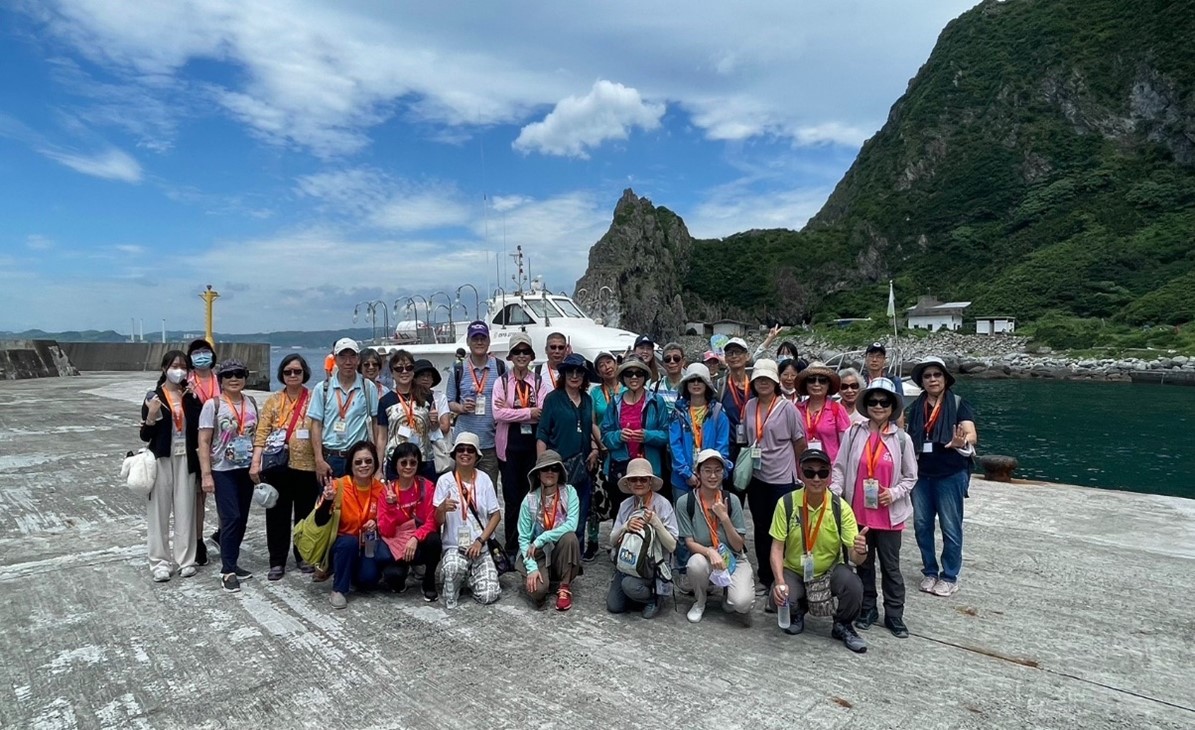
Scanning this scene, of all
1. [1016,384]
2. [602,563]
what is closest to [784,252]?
[1016,384]

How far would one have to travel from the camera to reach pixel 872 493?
401 cm

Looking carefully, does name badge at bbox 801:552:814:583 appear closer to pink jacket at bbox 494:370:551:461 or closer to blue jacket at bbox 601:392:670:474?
blue jacket at bbox 601:392:670:474

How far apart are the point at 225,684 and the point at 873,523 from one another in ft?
12.2

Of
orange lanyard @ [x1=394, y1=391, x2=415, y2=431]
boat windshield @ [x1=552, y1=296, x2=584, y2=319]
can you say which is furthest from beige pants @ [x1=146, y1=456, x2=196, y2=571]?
boat windshield @ [x1=552, y1=296, x2=584, y2=319]

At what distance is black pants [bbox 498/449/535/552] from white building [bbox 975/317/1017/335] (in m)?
70.7

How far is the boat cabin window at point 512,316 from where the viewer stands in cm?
1491

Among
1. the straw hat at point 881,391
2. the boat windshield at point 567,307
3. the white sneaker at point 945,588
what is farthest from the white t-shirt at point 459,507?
the boat windshield at point 567,307

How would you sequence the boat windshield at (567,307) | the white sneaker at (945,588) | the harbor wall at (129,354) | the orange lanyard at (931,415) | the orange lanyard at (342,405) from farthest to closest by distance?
the harbor wall at (129,354)
the boat windshield at (567,307)
the orange lanyard at (342,405)
the white sneaker at (945,588)
the orange lanyard at (931,415)

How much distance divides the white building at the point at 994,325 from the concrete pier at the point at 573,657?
6988cm

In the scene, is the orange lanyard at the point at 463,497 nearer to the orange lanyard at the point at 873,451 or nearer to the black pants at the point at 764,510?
the black pants at the point at 764,510

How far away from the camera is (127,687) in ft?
11.1

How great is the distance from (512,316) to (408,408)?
10.2m

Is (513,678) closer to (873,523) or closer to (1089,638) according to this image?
(873,523)

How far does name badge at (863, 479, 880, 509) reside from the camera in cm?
400
